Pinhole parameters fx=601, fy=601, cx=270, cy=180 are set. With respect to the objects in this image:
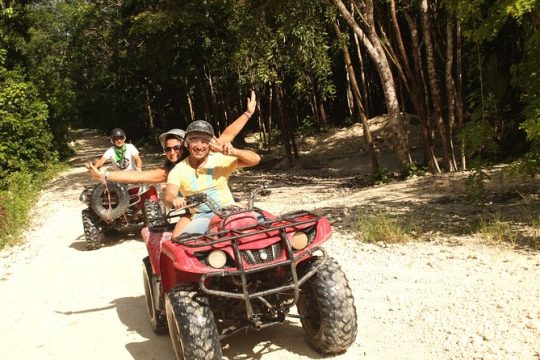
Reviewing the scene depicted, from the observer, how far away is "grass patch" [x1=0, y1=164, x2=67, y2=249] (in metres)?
12.3

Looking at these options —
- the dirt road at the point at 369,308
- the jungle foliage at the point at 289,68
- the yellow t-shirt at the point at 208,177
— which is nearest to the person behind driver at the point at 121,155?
the dirt road at the point at 369,308

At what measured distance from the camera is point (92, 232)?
31.9ft

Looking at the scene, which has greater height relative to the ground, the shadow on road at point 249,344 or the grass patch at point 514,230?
the shadow on road at point 249,344

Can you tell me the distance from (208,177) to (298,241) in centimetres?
111

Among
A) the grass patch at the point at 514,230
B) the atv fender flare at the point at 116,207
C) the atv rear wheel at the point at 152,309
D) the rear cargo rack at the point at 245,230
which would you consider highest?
the rear cargo rack at the point at 245,230

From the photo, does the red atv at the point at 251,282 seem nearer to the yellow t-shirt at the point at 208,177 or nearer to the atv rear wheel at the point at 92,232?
the yellow t-shirt at the point at 208,177

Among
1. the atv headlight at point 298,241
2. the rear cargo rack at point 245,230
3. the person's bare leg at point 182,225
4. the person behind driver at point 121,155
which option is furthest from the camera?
the person behind driver at point 121,155

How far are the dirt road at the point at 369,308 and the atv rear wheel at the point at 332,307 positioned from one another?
0.81 ft

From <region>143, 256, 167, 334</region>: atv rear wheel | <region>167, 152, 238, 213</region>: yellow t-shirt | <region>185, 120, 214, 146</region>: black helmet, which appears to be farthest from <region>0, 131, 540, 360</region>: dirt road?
<region>185, 120, 214, 146</region>: black helmet

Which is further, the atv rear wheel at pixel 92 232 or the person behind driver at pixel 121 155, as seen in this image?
the person behind driver at pixel 121 155

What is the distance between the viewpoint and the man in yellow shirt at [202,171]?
15.5 feet

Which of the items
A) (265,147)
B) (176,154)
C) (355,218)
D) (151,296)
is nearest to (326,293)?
(151,296)

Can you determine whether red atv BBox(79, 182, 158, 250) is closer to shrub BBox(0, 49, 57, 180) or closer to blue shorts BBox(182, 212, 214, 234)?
blue shorts BBox(182, 212, 214, 234)

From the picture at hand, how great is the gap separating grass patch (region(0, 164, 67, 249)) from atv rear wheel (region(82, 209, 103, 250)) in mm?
2604
